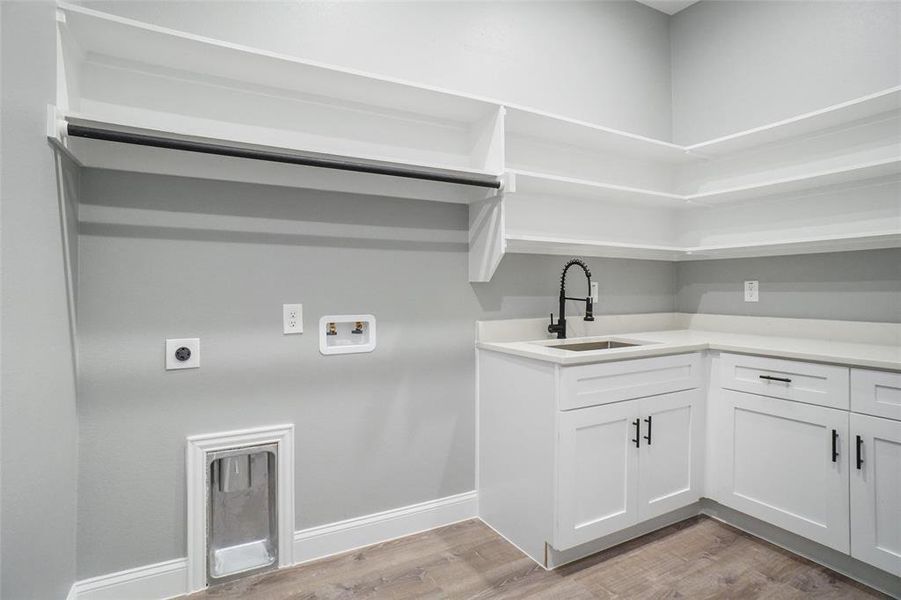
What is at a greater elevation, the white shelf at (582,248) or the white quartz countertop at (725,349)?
the white shelf at (582,248)

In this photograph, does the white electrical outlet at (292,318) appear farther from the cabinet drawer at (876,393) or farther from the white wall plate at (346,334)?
the cabinet drawer at (876,393)

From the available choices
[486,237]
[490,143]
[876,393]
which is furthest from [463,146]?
[876,393]

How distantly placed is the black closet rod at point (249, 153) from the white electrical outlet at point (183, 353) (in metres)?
0.70

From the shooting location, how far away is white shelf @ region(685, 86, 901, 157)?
6.48 ft

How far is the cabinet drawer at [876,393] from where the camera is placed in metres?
1.69

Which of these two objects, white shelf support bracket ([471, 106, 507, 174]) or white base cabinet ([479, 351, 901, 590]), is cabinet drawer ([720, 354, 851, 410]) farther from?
white shelf support bracket ([471, 106, 507, 174])

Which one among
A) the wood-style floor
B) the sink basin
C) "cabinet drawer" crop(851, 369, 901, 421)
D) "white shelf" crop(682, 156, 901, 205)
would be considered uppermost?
"white shelf" crop(682, 156, 901, 205)

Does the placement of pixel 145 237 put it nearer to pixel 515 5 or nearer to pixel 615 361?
pixel 615 361

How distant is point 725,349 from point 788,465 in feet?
1.78

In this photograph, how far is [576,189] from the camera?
2350mm

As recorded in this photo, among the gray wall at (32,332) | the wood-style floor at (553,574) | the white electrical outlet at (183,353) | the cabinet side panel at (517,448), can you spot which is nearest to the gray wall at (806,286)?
the wood-style floor at (553,574)

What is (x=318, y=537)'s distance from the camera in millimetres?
1956

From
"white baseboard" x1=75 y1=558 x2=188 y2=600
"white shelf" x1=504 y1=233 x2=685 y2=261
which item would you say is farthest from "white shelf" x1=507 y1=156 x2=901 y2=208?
"white baseboard" x1=75 y1=558 x2=188 y2=600

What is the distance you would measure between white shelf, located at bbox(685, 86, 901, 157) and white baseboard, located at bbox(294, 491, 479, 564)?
2319 millimetres
